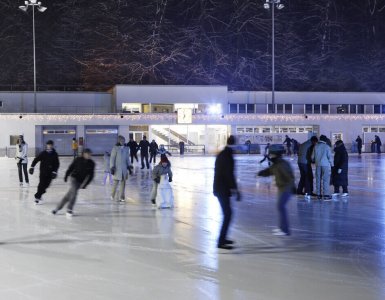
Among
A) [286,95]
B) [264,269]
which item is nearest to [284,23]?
[286,95]

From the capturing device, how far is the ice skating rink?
5121mm

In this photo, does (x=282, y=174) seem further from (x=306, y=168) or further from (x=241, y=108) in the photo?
(x=241, y=108)

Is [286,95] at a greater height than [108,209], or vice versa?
[286,95]

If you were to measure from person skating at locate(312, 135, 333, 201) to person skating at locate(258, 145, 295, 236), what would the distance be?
3.85 meters

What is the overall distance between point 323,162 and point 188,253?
587 centimetres

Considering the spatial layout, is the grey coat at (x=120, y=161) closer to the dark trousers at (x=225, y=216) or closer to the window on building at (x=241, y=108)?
the dark trousers at (x=225, y=216)

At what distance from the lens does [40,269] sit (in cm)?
589

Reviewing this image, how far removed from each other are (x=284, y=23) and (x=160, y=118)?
23.6m

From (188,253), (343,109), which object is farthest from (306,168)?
(343,109)

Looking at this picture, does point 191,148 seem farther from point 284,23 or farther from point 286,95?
point 284,23

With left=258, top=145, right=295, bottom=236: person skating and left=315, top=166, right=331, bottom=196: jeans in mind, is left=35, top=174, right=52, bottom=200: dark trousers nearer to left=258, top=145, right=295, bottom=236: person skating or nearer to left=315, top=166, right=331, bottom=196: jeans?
left=258, top=145, right=295, bottom=236: person skating

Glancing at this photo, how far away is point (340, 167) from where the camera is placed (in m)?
12.6

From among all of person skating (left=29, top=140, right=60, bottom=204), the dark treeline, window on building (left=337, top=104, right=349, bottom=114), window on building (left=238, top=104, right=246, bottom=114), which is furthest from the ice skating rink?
the dark treeline

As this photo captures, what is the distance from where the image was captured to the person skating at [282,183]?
786 cm
